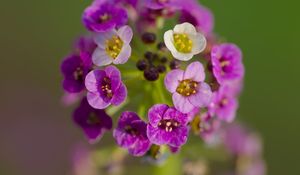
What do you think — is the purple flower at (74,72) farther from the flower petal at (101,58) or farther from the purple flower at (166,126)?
the purple flower at (166,126)

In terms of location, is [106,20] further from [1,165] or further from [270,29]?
[270,29]

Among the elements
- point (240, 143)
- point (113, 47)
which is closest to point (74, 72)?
point (113, 47)

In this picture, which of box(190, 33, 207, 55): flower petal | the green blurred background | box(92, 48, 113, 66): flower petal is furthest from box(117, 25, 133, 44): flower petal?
the green blurred background

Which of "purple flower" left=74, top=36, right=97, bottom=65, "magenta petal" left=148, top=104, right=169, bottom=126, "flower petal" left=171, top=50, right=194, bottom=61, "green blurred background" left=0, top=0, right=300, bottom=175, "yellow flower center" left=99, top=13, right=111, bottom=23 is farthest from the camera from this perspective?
"green blurred background" left=0, top=0, right=300, bottom=175

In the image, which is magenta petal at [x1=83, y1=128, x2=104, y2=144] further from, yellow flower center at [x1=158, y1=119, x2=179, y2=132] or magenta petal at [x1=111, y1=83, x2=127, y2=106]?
yellow flower center at [x1=158, y1=119, x2=179, y2=132]

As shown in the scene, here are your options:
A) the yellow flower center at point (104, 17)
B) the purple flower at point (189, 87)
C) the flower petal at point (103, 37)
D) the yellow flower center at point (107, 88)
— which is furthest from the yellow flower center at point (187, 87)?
the yellow flower center at point (104, 17)

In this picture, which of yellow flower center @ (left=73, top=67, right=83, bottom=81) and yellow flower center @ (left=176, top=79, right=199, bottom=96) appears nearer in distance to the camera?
yellow flower center @ (left=176, top=79, right=199, bottom=96)
